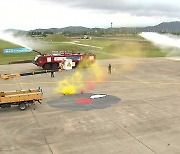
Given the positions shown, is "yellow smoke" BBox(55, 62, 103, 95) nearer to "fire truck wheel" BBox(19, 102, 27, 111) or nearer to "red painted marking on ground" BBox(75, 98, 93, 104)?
"red painted marking on ground" BBox(75, 98, 93, 104)

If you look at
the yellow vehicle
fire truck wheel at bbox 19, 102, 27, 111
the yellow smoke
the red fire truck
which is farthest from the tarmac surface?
the red fire truck

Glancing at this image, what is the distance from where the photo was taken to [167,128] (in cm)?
1753

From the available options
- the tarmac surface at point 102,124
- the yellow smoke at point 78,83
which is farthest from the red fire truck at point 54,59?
the tarmac surface at point 102,124

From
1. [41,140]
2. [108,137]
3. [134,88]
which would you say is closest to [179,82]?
[134,88]

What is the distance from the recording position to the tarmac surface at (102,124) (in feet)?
49.2

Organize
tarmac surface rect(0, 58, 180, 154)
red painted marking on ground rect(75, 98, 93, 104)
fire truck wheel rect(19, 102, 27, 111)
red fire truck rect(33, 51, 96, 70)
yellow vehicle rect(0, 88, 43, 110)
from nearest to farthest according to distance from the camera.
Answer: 1. tarmac surface rect(0, 58, 180, 154)
2. yellow vehicle rect(0, 88, 43, 110)
3. fire truck wheel rect(19, 102, 27, 111)
4. red painted marking on ground rect(75, 98, 93, 104)
5. red fire truck rect(33, 51, 96, 70)

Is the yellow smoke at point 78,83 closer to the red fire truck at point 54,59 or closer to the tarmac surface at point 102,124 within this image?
the tarmac surface at point 102,124

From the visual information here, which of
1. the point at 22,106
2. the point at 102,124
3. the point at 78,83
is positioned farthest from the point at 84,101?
the point at 78,83

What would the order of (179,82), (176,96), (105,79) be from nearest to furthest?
(176,96), (179,82), (105,79)

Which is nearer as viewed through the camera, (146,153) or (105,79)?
(146,153)

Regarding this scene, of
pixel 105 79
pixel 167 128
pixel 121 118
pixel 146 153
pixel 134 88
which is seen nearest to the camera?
pixel 146 153

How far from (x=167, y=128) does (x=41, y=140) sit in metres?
7.58

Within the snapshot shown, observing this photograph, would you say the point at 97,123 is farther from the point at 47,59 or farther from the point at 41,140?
the point at 47,59

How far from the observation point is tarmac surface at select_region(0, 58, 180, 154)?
15.0 meters
